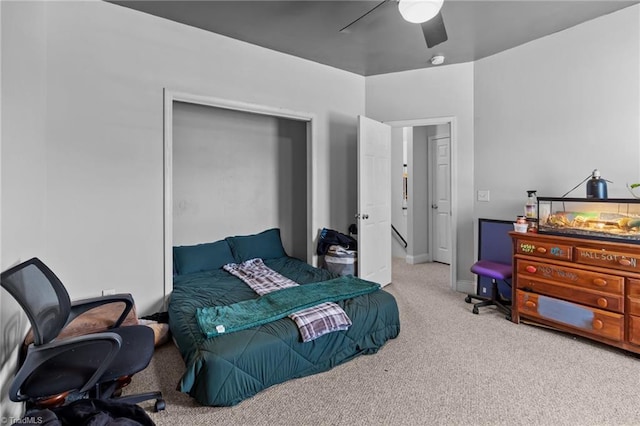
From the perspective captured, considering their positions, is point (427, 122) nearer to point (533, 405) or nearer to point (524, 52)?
point (524, 52)

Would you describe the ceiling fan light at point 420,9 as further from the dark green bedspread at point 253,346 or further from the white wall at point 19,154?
the white wall at point 19,154

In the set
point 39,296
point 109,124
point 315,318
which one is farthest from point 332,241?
point 39,296

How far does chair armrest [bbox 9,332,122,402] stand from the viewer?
138cm

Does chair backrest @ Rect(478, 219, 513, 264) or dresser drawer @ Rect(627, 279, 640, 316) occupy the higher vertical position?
chair backrest @ Rect(478, 219, 513, 264)

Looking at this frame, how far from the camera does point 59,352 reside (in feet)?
4.74

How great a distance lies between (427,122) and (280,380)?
3.34 meters

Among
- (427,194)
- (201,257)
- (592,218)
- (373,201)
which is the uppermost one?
(427,194)

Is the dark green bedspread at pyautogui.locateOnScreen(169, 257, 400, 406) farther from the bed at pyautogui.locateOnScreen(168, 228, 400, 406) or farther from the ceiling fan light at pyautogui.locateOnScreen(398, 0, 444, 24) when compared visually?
the ceiling fan light at pyautogui.locateOnScreen(398, 0, 444, 24)

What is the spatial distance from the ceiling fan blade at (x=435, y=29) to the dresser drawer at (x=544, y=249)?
6.20 feet

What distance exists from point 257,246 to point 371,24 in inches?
104

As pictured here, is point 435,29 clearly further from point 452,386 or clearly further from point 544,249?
point 452,386

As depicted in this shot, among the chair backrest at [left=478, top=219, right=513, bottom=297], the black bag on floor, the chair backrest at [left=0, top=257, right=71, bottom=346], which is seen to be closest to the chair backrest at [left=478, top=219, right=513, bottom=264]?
the chair backrest at [left=478, top=219, right=513, bottom=297]

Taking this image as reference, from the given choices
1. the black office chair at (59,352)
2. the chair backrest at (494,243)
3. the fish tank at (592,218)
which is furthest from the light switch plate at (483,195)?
the black office chair at (59,352)

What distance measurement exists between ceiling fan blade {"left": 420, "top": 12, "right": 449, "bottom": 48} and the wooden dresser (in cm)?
184
